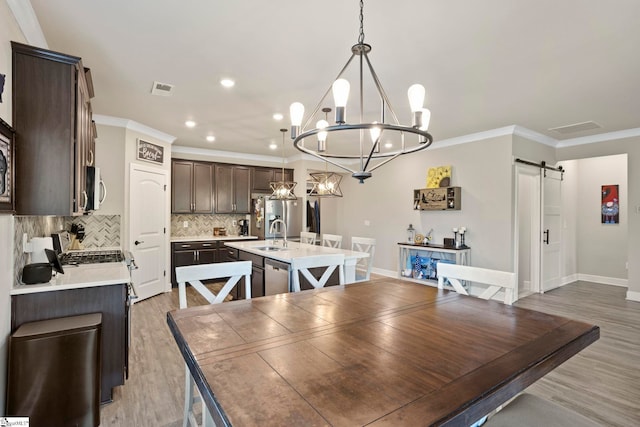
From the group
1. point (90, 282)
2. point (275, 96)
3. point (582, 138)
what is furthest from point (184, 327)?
point (582, 138)

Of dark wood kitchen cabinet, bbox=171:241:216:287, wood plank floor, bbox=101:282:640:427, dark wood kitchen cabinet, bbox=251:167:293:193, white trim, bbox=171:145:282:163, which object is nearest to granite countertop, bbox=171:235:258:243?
dark wood kitchen cabinet, bbox=171:241:216:287

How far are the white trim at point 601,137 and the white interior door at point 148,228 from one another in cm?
686

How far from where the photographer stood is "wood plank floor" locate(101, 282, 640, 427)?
2.21 metres

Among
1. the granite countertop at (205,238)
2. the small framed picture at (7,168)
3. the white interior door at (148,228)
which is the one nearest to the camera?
the small framed picture at (7,168)

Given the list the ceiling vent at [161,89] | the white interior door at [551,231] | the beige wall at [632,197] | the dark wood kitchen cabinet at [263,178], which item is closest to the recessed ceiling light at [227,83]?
the ceiling vent at [161,89]

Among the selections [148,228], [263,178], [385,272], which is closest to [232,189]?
[263,178]

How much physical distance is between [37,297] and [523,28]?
3753 millimetres

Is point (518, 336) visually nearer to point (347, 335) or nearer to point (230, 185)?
point (347, 335)

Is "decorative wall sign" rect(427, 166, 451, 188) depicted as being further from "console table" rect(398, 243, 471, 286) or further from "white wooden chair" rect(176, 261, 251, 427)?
"white wooden chair" rect(176, 261, 251, 427)

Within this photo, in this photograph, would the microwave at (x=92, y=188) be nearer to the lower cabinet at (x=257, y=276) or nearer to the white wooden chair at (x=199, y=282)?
the white wooden chair at (x=199, y=282)

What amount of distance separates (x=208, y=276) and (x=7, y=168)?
126 cm

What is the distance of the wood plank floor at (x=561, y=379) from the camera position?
7.23 ft

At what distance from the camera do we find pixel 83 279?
7.57 feet

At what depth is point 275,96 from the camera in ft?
11.9
